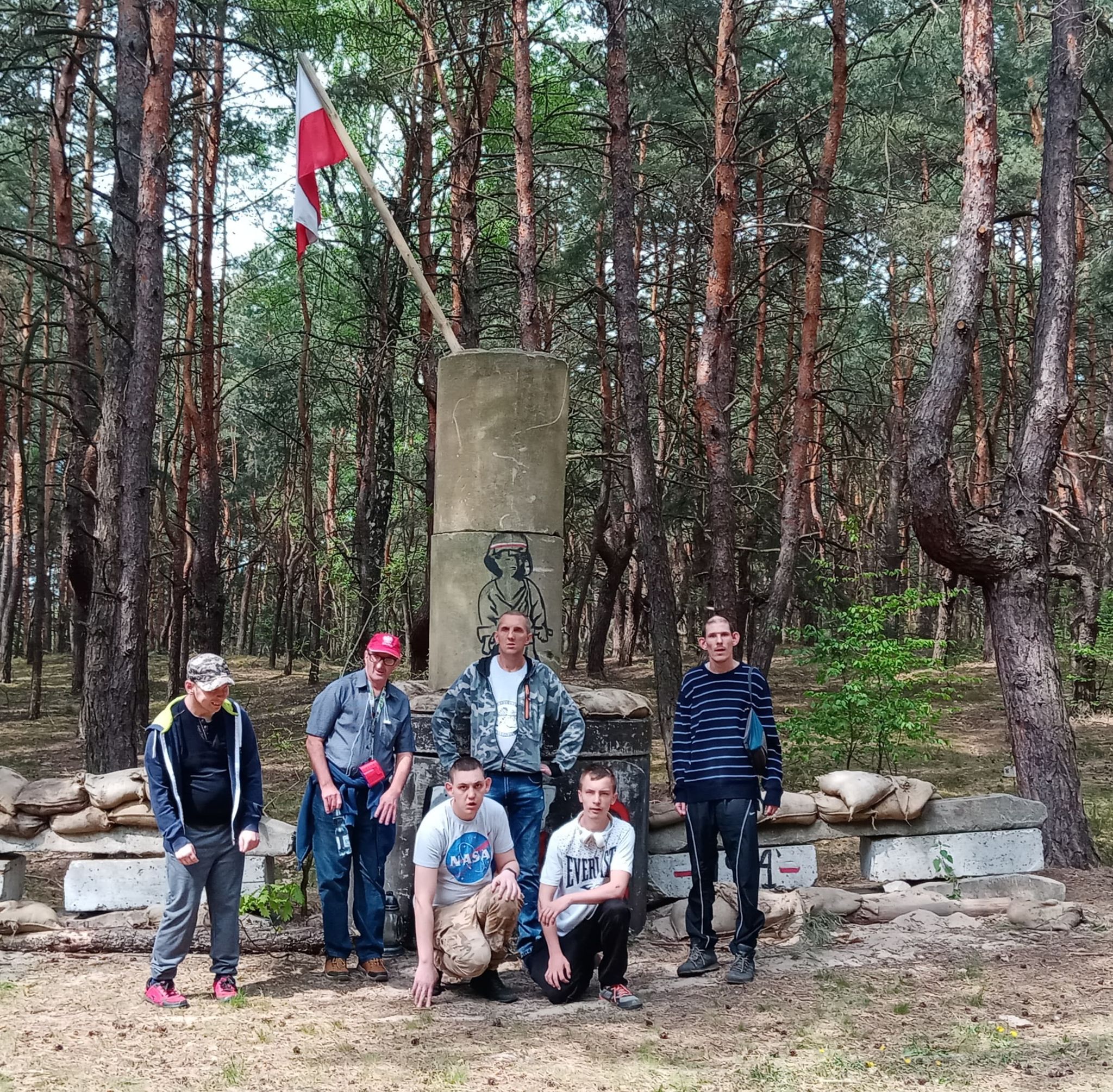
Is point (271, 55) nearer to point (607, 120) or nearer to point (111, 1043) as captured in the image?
point (607, 120)

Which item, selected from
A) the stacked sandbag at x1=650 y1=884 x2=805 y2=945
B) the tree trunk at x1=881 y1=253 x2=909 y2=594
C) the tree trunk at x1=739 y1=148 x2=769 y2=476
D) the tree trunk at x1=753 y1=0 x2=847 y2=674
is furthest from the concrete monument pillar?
the tree trunk at x1=881 y1=253 x2=909 y2=594

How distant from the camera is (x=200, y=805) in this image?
531 cm

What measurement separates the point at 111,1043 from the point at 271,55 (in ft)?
26.8

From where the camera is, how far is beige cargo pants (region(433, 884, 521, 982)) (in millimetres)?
5273

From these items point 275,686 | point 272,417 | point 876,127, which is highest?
point 876,127

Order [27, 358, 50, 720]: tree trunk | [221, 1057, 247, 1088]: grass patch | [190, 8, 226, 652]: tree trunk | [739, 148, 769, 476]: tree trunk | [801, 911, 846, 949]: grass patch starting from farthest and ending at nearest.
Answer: [27, 358, 50, 720]: tree trunk, [190, 8, 226, 652]: tree trunk, [739, 148, 769, 476]: tree trunk, [801, 911, 846, 949]: grass patch, [221, 1057, 247, 1088]: grass patch

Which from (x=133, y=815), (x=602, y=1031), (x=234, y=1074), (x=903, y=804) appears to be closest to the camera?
(x=234, y=1074)

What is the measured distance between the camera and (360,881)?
5941 millimetres

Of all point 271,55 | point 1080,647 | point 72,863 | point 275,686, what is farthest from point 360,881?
point 275,686

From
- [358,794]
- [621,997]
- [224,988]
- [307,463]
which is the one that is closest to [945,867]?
[621,997]

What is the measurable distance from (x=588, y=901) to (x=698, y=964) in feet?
3.28

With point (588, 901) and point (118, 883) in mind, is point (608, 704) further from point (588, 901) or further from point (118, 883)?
point (118, 883)

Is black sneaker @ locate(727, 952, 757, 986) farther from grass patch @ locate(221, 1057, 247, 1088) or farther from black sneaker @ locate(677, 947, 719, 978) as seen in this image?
grass patch @ locate(221, 1057, 247, 1088)

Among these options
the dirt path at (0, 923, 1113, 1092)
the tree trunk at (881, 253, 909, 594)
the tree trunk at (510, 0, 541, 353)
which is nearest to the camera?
the dirt path at (0, 923, 1113, 1092)
